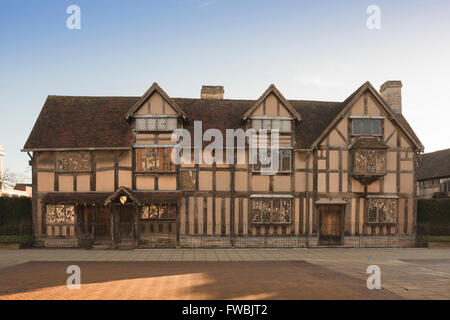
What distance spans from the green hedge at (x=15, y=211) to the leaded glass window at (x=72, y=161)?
3.79 meters

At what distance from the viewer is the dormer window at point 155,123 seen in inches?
761

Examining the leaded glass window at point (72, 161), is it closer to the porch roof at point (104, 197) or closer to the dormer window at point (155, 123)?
the porch roof at point (104, 197)

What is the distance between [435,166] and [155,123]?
30285 mm

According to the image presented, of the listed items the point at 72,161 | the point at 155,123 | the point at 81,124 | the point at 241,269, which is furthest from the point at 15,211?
the point at 241,269

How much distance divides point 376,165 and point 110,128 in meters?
17.2

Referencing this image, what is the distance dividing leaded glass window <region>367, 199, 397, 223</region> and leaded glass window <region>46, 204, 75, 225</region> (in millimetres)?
18740

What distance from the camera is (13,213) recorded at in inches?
797

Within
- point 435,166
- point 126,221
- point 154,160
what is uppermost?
point 154,160

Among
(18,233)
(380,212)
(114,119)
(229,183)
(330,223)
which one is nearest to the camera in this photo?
(18,233)

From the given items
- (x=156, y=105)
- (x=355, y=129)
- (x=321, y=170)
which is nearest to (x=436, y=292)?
(x=321, y=170)

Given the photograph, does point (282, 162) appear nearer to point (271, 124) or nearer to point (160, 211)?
point (271, 124)

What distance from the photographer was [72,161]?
19297 millimetres
